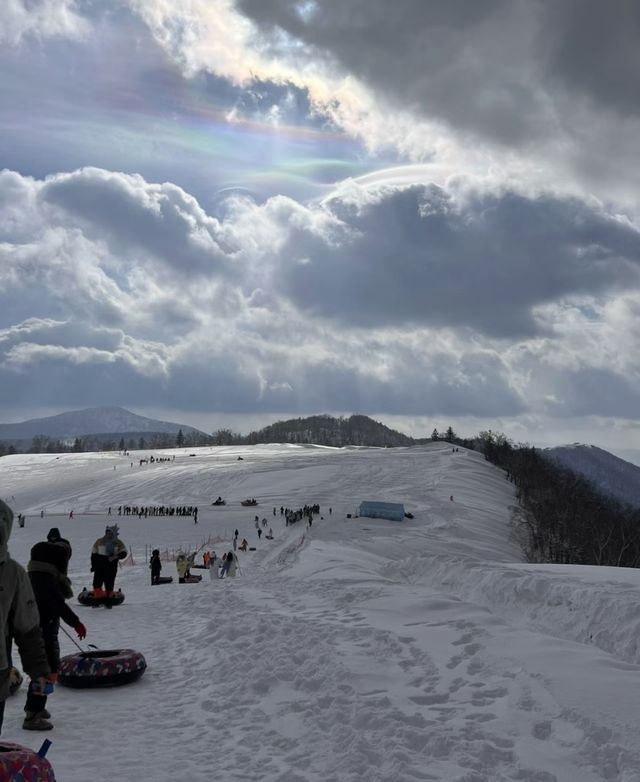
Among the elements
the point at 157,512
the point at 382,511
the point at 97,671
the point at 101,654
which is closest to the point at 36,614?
the point at 97,671

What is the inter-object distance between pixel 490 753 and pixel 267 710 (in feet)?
8.36

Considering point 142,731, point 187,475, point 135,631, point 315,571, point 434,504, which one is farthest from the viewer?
point 187,475

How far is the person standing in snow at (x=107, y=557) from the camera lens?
557 inches

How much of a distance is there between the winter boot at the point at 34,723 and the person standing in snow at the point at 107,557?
8255 millimetres

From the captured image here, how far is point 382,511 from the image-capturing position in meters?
51.9

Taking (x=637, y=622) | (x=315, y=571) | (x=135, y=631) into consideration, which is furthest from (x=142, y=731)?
(x=315, y=571)

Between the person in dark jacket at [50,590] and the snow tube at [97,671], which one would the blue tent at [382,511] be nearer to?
the snow tube at [97,671]

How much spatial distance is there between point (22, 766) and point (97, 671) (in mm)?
4168

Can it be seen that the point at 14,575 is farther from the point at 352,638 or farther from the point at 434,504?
the point at 434,504

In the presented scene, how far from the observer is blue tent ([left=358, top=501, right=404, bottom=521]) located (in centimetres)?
5162

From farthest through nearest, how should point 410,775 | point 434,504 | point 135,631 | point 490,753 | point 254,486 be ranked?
point 254,486 → point 434,504 → point 135,631 → point 490,753 → point 410,775

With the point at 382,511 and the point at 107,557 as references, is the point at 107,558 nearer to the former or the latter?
the point at 107,557

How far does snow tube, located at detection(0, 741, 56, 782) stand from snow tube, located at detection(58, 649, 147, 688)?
3948 millimetres

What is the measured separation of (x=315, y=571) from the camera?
2017cm
